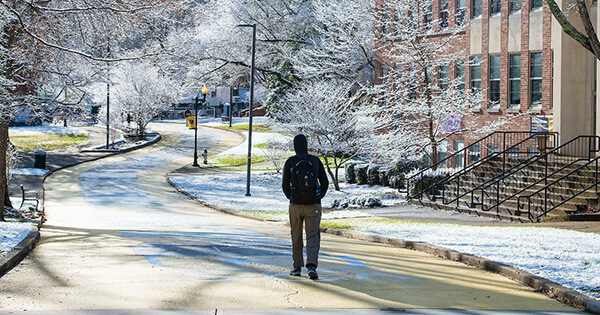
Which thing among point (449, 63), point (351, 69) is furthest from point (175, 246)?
point (351, 69)

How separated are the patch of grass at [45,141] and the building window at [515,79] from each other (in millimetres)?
35731

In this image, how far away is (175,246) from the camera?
1312 centimetres

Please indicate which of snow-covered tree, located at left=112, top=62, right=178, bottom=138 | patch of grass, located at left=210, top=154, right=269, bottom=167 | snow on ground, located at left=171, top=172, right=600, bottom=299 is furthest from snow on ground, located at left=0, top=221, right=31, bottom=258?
snow-covered tree, located at left=112, top=62, right=178, bottom=138

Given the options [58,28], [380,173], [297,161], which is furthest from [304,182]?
[380,173]

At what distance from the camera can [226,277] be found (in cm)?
939

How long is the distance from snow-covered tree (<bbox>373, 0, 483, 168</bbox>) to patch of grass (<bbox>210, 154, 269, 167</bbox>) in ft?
53.9

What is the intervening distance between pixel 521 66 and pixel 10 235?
22140mm

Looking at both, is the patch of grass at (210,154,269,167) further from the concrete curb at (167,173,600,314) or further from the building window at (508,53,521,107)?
the concrete curb at (167,173,600,314)

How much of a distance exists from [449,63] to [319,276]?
2581 centimetres

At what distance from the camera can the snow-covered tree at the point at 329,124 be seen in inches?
1359

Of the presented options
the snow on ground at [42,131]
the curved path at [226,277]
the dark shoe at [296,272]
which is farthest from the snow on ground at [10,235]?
the snow on ground at [42,131]

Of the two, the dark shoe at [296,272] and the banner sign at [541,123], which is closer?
the dark shoe at [296,272]

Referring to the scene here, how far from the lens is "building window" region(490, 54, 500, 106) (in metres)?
31.2

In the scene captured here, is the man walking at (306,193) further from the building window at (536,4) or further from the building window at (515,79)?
the building window at (515,79)
